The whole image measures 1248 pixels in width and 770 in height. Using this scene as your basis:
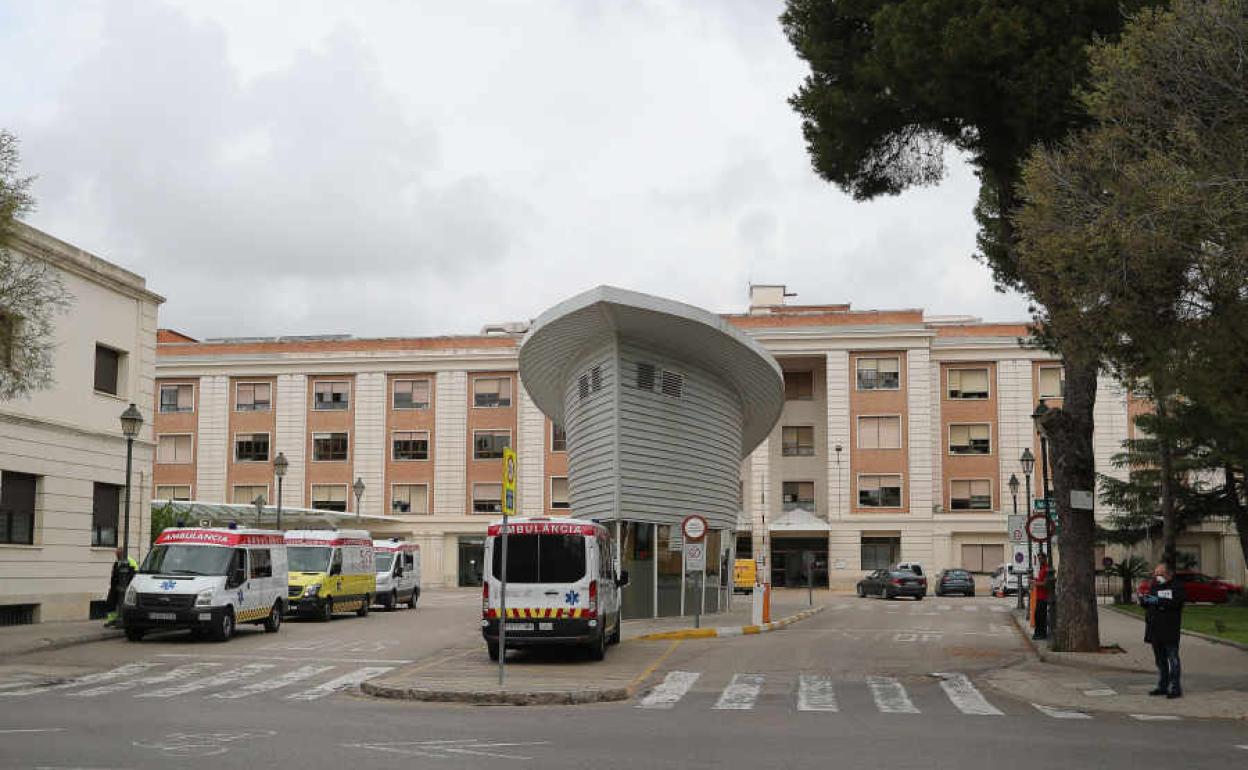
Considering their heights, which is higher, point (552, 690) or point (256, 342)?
point (256, 342)

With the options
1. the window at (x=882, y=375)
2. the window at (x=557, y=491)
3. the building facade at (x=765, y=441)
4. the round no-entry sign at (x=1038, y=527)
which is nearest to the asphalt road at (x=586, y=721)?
the round no-entry sign at (x=1038, y=527)

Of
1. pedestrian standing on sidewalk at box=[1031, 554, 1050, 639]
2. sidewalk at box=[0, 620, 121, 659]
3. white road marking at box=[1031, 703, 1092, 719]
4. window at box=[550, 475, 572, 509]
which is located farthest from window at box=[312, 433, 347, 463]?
white road marking at box=[1031, 703, 1092, 719]

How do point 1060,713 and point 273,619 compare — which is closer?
point 1060,713

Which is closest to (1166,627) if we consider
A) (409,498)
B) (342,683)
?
(342,683)

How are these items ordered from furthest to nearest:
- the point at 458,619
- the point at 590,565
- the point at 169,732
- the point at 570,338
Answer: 1. the point at 458,619
2. the point at 570,338
3. the point at 590,565
4. the point at 169,732

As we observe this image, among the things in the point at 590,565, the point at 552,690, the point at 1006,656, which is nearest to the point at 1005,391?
the point at 1006,656

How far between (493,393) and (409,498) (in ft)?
24.2

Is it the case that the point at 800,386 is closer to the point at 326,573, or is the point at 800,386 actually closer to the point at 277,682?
the point at 326,573

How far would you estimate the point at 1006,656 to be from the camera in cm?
2208

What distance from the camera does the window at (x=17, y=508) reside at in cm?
2744

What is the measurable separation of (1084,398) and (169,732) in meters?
15.0

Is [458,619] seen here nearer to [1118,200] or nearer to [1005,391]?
[1118,200]

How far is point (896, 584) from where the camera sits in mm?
53344

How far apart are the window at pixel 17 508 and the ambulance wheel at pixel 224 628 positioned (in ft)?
21.9
